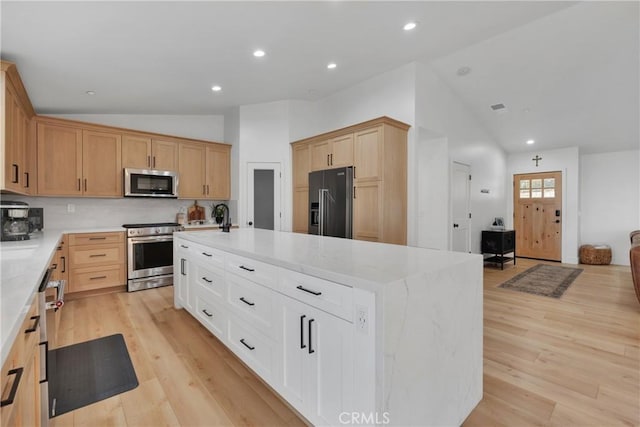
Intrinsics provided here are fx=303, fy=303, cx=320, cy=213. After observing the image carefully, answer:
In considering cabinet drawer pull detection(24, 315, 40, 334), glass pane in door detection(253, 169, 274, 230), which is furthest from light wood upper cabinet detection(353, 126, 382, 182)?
cabinet drawer pull detection(24, 315, 40, 334)

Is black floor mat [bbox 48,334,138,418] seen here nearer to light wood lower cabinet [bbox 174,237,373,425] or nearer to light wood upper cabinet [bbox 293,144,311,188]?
light wood lower cabinet [bbox 174,237,373,425]

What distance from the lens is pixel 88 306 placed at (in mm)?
3479

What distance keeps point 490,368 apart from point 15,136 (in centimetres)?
469

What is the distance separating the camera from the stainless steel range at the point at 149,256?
4062 millimetres

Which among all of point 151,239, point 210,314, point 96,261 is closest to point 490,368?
point 210,314

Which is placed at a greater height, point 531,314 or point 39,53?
point 39,53

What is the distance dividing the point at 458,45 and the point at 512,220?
5.11 meters

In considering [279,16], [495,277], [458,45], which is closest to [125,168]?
[279,16]

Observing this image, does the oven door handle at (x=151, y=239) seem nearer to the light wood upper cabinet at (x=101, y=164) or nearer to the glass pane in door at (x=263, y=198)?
the light wood upper cabinet at (x=101, y=164)

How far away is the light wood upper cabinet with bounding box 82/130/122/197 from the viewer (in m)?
4.04

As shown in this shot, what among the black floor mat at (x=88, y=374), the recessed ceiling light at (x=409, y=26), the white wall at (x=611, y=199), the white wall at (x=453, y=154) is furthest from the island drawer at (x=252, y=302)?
the white wall at (x=611, y=199)

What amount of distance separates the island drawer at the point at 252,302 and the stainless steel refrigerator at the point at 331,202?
2.12m

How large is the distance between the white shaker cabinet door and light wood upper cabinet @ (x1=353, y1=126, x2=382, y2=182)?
98.3 inches

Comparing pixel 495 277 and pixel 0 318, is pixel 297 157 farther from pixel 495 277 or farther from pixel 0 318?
pixel 0 318
